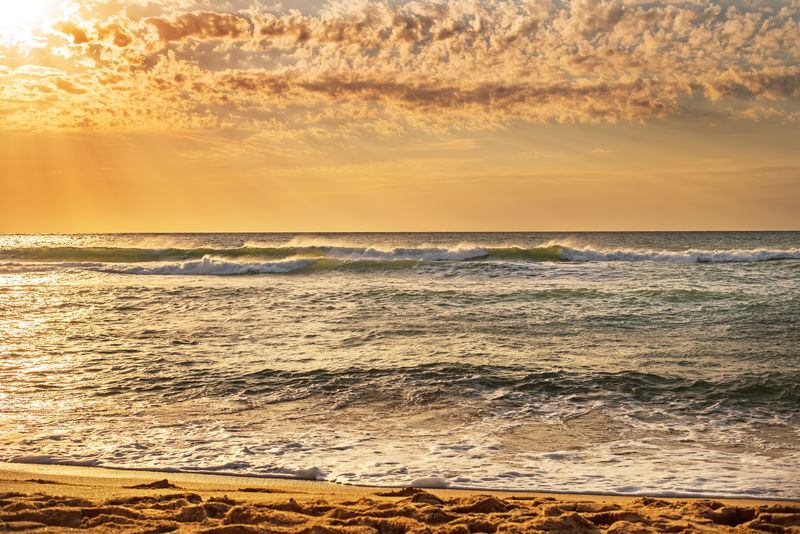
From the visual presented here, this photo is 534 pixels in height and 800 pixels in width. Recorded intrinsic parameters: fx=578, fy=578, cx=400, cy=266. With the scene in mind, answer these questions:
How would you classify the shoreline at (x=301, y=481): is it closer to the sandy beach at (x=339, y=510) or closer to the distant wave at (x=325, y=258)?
the sandy beach at (x=339, y=510)

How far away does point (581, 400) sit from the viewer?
→ 7891 mm

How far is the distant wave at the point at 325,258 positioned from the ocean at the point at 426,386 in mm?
11988

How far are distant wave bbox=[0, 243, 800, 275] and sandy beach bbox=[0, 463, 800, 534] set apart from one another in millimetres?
23799

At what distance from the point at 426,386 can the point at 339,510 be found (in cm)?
446

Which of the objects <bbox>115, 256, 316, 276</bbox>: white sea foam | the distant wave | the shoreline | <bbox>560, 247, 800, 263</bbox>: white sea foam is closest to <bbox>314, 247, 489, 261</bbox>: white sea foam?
the distant wave

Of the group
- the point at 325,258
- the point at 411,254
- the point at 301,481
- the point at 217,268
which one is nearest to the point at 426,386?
the point at 301,481

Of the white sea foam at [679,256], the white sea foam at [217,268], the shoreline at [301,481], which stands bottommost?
the shoreline at [301,481]

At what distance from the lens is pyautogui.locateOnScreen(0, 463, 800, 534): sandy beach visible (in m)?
3.77

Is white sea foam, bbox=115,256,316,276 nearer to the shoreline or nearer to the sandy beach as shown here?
the shoreline

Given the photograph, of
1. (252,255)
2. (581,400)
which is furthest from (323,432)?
(252,255)

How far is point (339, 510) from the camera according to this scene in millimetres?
4098

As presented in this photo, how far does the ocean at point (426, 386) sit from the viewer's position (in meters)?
5.70

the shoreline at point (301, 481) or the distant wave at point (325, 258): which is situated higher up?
the distant wave at point (325, 258)

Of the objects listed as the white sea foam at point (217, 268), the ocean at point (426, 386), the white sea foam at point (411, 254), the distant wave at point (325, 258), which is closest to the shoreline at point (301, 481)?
the ocean at point (426, 386)
